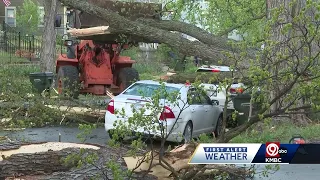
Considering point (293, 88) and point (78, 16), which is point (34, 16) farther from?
point (293, 88)

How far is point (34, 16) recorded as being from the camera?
38062mm

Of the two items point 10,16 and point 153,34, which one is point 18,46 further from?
point 153,34

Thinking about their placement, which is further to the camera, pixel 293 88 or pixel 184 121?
pixel 184 121

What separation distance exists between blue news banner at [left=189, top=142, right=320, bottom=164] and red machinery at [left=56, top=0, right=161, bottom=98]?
31.8ft

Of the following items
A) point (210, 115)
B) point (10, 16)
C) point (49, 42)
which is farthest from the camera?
point (10, 16)

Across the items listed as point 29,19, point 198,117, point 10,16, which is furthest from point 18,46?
point 198,117

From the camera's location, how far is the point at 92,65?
1593 centimetres

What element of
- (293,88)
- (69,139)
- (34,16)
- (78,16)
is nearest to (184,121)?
(69,139)

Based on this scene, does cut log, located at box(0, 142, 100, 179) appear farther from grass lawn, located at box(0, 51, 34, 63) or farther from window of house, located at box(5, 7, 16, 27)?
window of house, located at box(5, 7, 16, 27)

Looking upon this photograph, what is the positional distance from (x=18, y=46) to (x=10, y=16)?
1034cm

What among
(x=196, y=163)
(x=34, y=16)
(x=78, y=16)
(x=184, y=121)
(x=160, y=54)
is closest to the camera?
(x=196, y=163)

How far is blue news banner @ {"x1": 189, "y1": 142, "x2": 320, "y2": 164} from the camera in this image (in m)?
5.27

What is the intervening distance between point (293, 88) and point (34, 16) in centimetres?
3370

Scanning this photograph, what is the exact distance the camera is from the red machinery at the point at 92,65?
15.5m
